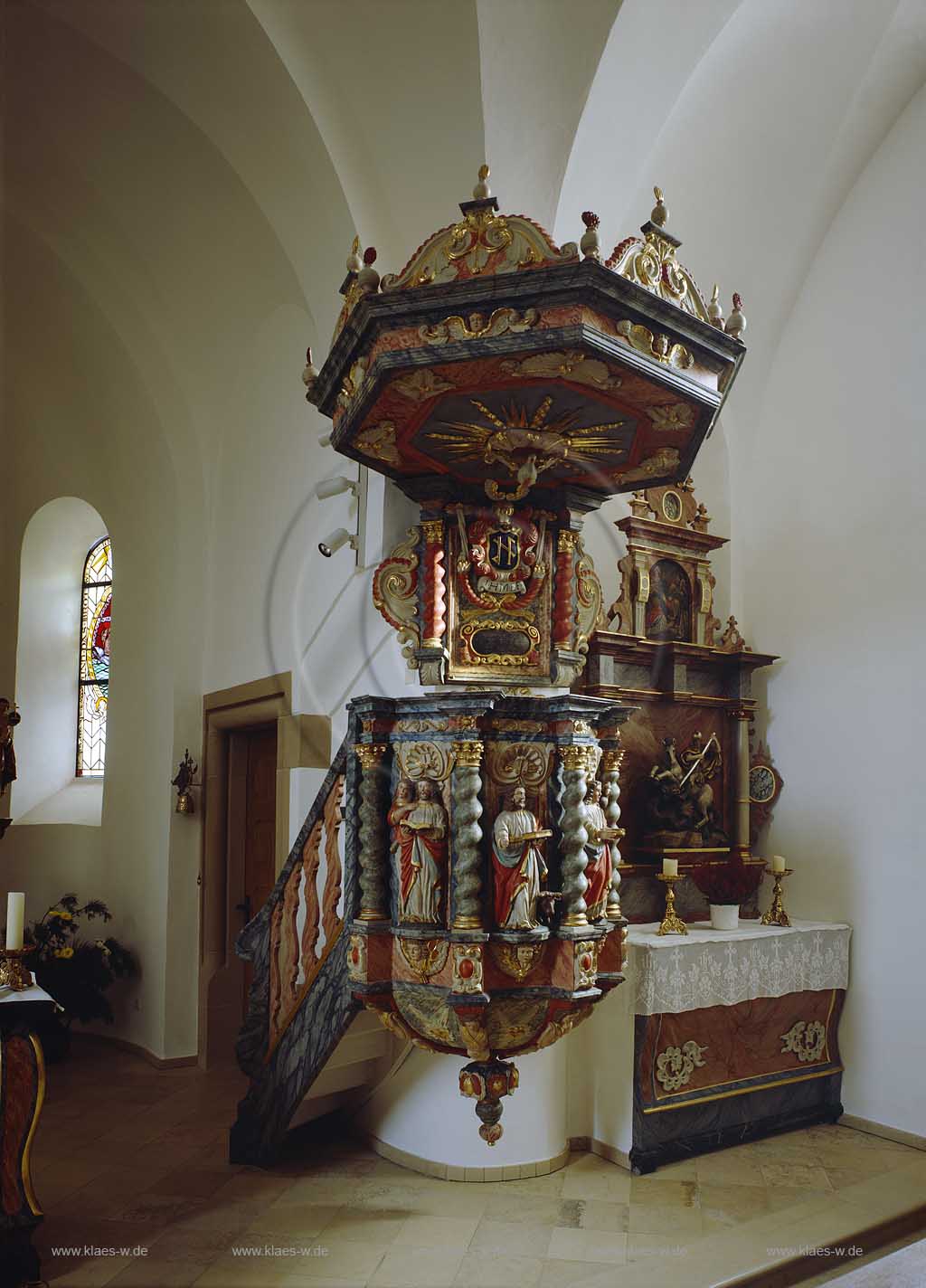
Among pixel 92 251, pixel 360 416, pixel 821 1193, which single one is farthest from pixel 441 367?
pixel 92 251

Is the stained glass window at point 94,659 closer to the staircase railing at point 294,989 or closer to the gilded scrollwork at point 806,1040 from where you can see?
the staircase railing at point 294,989

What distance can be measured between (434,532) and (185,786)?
3113mm

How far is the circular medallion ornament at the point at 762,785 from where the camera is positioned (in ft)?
22.1

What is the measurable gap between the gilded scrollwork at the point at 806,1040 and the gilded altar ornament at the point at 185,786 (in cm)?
397

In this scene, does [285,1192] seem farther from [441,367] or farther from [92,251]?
[92,251]

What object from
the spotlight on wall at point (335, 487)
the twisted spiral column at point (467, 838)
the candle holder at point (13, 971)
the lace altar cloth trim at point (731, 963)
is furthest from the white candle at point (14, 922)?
the lace altar cloth trim at point (731, 963)

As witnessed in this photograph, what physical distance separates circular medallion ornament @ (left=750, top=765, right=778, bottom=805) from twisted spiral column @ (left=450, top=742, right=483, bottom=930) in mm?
3294

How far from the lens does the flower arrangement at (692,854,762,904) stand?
605cm

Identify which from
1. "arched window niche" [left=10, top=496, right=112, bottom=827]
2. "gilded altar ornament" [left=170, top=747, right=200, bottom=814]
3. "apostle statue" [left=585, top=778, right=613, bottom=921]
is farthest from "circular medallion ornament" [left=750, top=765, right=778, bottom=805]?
"arched window niche" [left=10, top=496, right=112, bottom=827]

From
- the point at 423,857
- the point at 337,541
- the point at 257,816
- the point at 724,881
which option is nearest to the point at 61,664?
the point at 257,816

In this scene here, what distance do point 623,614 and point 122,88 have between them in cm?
418

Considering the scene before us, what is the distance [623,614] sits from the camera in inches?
253

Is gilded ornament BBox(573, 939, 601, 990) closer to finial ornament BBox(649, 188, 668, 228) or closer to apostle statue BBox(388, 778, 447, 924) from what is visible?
apostle statue BBox(388, 778, 447, 924)

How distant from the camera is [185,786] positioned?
7305mm
